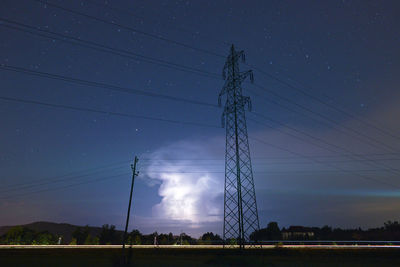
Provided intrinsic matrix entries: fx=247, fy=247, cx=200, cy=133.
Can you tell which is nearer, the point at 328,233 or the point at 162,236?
the point at 162,236

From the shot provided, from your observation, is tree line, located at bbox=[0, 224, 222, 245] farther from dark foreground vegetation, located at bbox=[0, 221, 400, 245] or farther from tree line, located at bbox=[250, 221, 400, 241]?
tree line, located at bbox=[250, 221, 400, 241]

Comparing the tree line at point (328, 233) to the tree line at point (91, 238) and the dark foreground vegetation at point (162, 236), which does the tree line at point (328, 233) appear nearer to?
the dark foreground vegetation at point (162, 236)

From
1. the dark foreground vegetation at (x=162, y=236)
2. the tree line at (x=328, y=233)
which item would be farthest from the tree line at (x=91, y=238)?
the tree line at (x=328, y=233)

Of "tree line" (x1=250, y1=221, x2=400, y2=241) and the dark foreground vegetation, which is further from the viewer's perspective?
"tree line" (x1=250, y1=221, x2=400, y2=241)

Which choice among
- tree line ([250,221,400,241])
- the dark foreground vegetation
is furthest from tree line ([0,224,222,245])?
tree line ([250,221,400,241])

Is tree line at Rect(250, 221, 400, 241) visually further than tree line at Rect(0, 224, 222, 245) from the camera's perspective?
Yes

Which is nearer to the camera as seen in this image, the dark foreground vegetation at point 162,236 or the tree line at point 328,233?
the dark foreground vegetation at point 162,236

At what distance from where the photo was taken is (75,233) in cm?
7994

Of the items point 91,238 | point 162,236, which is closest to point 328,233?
point 162,236

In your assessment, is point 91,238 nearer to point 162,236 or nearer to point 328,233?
point 162,236

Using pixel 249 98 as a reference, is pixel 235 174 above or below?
below
